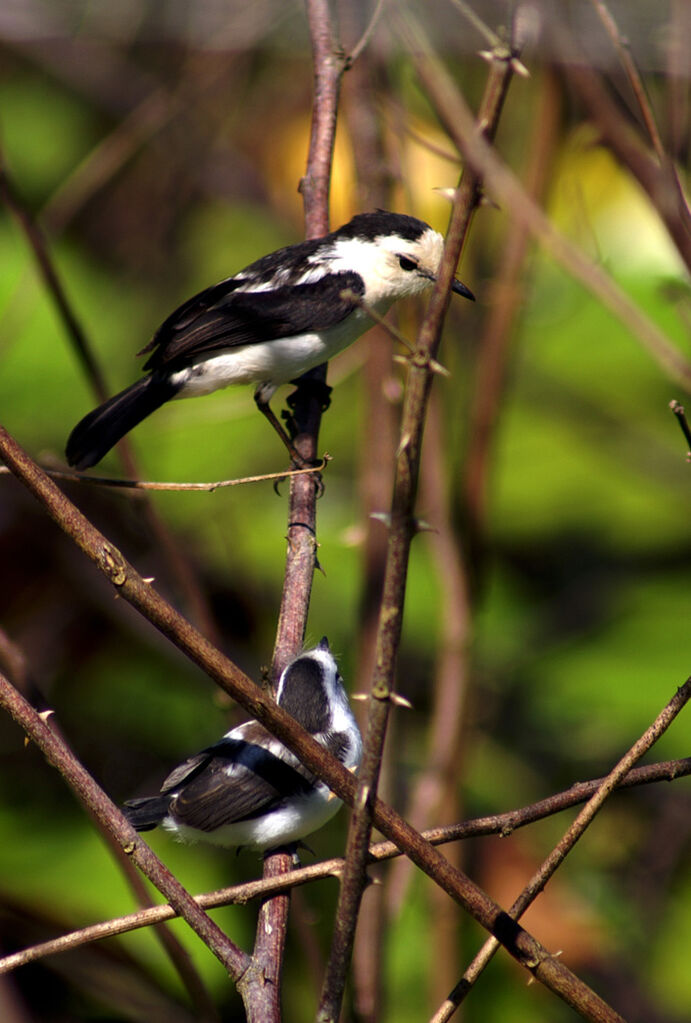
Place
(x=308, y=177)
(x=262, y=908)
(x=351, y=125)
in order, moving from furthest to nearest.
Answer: (x=351, y=125) < (x=308, y=177) < (x=262, y=908)

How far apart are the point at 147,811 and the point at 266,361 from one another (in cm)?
103

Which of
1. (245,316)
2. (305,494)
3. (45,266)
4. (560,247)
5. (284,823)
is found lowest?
(284,823)

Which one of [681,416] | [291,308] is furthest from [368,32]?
[681,416]

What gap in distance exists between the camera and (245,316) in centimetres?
229

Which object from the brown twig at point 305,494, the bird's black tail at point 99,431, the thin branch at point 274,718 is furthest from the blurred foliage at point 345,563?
the thin branch at point 274,718

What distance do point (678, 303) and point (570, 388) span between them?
3.14 meters

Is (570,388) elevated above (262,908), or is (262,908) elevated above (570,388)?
(570,388)

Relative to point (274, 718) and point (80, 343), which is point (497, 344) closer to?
point (80, 343)

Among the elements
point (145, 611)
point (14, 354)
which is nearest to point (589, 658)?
point (14, 354)

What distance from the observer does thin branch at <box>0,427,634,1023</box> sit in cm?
107

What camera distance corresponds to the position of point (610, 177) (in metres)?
5.41

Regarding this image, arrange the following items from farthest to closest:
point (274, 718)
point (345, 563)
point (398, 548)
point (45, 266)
Result: point (345, 563), point (45, 266), point (274, 718), point (398, 548)

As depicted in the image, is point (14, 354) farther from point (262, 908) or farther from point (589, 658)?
point (262, 908)

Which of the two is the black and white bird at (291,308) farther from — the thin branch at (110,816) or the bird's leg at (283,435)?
the thin branch at (110,816)
